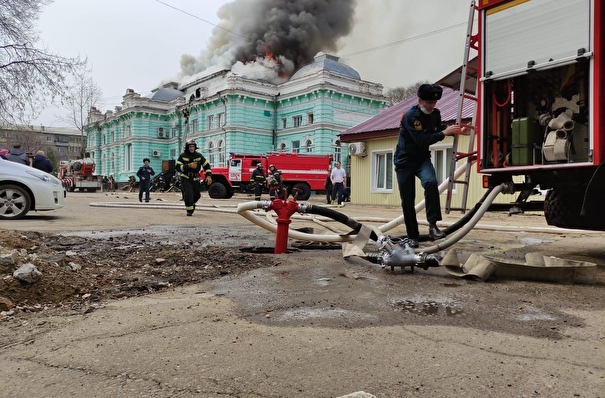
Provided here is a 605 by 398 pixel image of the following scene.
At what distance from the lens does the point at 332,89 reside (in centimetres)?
3509

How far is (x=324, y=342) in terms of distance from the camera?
223cm

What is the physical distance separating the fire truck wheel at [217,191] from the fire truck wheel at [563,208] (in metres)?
21.1

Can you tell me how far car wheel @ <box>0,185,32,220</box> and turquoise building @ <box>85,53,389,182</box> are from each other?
23.7m

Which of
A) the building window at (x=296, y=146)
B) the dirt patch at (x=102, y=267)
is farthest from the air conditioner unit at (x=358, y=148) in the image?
the building window at (x=296, y=146)

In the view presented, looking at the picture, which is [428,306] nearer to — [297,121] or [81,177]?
[297,121]

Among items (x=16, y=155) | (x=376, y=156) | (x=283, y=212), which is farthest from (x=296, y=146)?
(x=283, y=212)

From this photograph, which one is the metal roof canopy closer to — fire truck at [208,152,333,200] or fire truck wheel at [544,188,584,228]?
fire truck wheel at [544,188,584,228]

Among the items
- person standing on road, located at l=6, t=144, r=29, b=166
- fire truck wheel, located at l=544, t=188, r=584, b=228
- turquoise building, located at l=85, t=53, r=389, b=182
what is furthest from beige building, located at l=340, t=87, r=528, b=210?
fire truck wheel, located at l=544, t=188, r=584, b=228

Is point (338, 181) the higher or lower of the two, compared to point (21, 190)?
higher

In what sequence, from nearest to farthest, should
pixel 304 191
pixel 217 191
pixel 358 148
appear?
pixel 358 148 < pixel 304 191 < pixel 217 191

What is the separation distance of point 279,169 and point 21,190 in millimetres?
17016

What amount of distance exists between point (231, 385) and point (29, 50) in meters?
17.4

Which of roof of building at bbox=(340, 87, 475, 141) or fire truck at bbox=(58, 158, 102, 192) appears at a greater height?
roof of building at bbox=(340, 87, 475, 141)

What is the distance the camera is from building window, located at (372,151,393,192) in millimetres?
18078
